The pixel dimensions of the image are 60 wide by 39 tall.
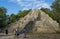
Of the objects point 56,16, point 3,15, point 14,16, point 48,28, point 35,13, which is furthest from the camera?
point 14,16

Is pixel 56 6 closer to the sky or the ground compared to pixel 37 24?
closer to the sky

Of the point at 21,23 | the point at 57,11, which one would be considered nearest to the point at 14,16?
the point at 57,11

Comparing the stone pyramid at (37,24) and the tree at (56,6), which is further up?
the tree at (56,6)

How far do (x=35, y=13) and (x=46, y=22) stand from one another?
4180 millimetres

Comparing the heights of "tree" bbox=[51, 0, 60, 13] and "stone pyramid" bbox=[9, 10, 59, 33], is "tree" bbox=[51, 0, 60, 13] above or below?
above

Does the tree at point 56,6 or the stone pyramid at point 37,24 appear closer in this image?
the stone pyramid at point 37,24

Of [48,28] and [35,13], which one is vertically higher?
[35,13]

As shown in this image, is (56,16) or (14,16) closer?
(56,16)

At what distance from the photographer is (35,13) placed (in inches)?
2191

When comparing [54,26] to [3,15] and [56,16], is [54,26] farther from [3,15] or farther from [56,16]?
[3,15]

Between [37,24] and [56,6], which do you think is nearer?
[37,24]

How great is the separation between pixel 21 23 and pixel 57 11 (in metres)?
50.9

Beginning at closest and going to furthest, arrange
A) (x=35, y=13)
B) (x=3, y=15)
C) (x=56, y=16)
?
1. (x=35, y=13)
2. (x=56, y=16)
3. (x=3, y=15)

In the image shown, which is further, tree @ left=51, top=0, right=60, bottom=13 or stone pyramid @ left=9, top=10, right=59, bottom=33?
tree @ left=51, top=0, right=60, bottom=13
